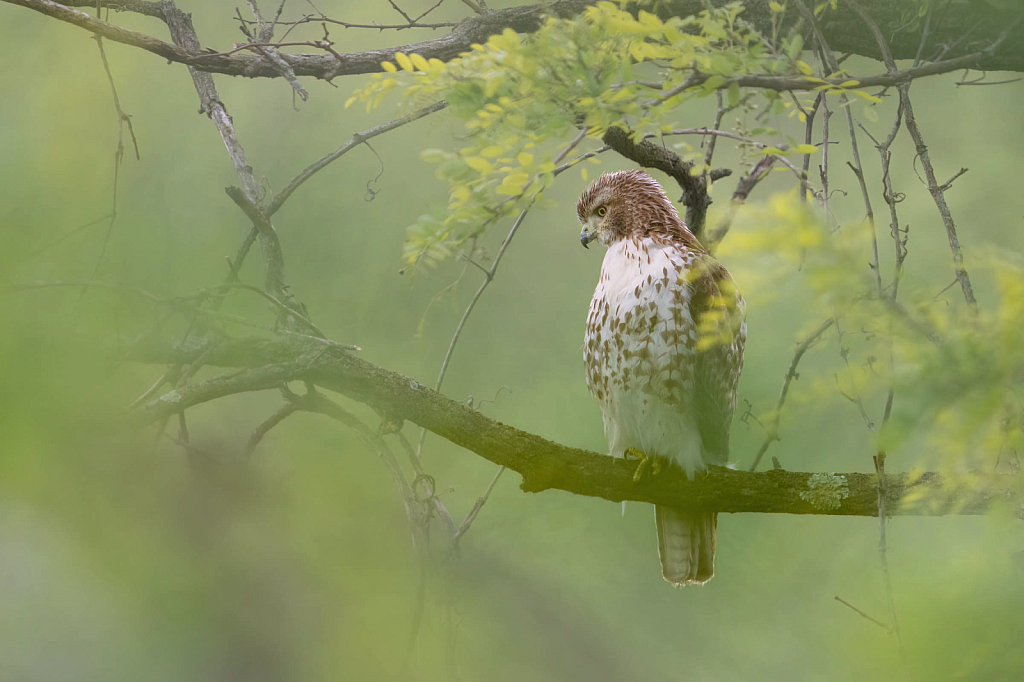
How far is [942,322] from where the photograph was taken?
1.14 meters

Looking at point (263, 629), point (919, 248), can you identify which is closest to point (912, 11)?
point (919, 248)

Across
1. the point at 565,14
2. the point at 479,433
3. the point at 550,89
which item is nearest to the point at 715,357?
the point at 479,433

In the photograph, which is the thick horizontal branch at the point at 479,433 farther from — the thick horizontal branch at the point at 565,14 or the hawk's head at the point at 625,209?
the thick horizontal branch at the point at 565,14

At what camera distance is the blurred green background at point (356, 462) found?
1.99 m

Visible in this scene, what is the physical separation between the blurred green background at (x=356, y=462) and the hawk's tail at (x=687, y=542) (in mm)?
344

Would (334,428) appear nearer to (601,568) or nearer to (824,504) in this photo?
(601,568)

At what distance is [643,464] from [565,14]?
1.20m

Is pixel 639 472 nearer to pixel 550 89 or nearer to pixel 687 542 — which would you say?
pixel 687 542

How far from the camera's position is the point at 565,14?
2021 mm

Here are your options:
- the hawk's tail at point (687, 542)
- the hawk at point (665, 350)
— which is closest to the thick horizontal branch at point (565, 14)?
the hawk at point (665, 350)

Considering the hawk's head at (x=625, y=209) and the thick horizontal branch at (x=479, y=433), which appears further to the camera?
the hawk's head at (x=625, y=209)

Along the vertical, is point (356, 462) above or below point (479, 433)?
above

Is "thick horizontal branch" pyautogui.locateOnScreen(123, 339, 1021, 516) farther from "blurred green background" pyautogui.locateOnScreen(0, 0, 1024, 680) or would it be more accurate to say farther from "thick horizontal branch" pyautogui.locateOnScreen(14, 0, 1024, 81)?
"thick horizontal branch" pyautogui.locateOnScreen(14, 0, 1024, 81)

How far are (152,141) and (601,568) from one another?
2467 millimetres
